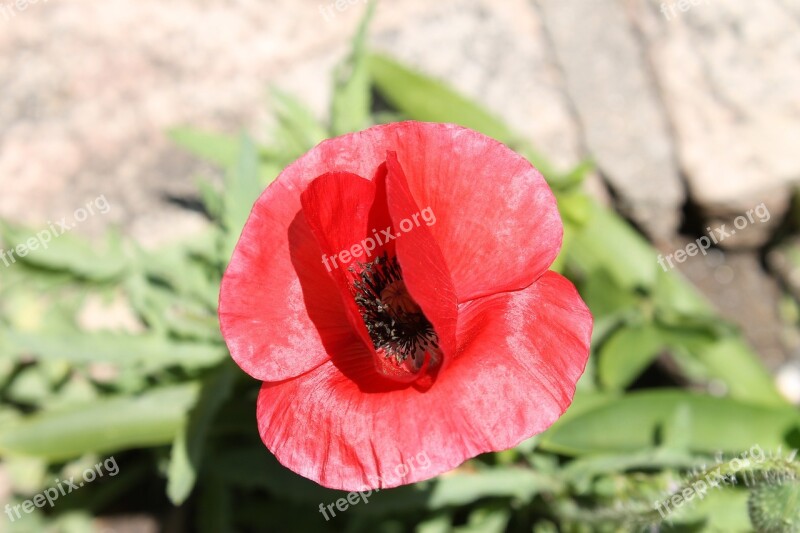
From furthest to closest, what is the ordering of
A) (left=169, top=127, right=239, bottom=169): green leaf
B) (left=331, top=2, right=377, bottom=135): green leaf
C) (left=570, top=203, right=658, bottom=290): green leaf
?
(left=570, top=203, right=658, bottom=290): green leaf < (left=169, top=127, right=239, bottom=169): green leaf < (left=331, top=2, right=377, bottom=135): green leaf

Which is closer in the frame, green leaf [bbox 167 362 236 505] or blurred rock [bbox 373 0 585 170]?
green leaf [bbox 167 362 236 505]

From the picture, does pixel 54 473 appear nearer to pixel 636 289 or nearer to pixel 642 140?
pixel 636 289

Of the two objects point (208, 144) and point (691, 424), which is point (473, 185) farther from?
point (208, 144)

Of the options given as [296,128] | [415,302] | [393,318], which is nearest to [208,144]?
[296,128]

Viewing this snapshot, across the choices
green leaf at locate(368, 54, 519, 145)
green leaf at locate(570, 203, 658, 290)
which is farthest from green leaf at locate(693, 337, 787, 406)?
green leaf at locate(368, 54, 519, 145)

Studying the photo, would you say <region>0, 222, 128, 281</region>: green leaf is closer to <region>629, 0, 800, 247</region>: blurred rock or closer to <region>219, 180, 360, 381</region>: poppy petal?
<region>219, 180, 360, 381</region>: poppy petal

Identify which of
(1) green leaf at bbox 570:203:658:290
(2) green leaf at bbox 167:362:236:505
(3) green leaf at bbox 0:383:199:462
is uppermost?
(2) green leaf at bbox 167:362:236:505

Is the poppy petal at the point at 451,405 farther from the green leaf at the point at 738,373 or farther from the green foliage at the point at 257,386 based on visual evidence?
the green leaf at the point at 738,373

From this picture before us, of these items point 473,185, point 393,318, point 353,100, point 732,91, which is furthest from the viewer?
point 732,91
